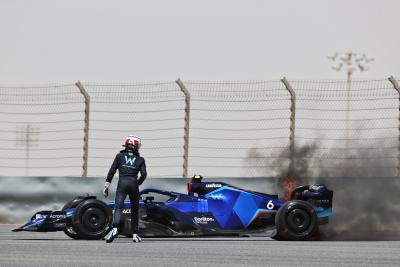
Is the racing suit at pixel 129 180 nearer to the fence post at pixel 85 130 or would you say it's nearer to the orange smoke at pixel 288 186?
the orange smoke at pixel 288 186

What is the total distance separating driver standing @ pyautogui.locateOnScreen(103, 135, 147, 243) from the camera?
14.3 metres

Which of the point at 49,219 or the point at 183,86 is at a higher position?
the point at 183,86

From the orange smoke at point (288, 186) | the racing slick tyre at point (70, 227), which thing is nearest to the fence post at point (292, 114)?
the orange smoke at point (288, 186)

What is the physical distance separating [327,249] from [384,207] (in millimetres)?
3439

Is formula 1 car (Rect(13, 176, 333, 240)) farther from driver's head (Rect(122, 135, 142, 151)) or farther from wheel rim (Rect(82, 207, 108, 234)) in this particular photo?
driver's head (Rect(122, 135, 142, 151))

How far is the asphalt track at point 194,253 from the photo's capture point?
10.2 metres

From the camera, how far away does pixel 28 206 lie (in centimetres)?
1888

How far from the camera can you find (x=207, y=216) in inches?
581

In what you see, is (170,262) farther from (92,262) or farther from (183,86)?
(183,86)

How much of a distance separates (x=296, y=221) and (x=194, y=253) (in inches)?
136

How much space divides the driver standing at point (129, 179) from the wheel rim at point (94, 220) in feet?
0.98

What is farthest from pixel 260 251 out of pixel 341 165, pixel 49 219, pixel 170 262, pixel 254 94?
pixel 254 94

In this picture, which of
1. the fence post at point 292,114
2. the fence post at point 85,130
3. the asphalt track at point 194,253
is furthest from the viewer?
the fence post at point 85,130

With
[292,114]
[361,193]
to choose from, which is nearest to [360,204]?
[361,193]
